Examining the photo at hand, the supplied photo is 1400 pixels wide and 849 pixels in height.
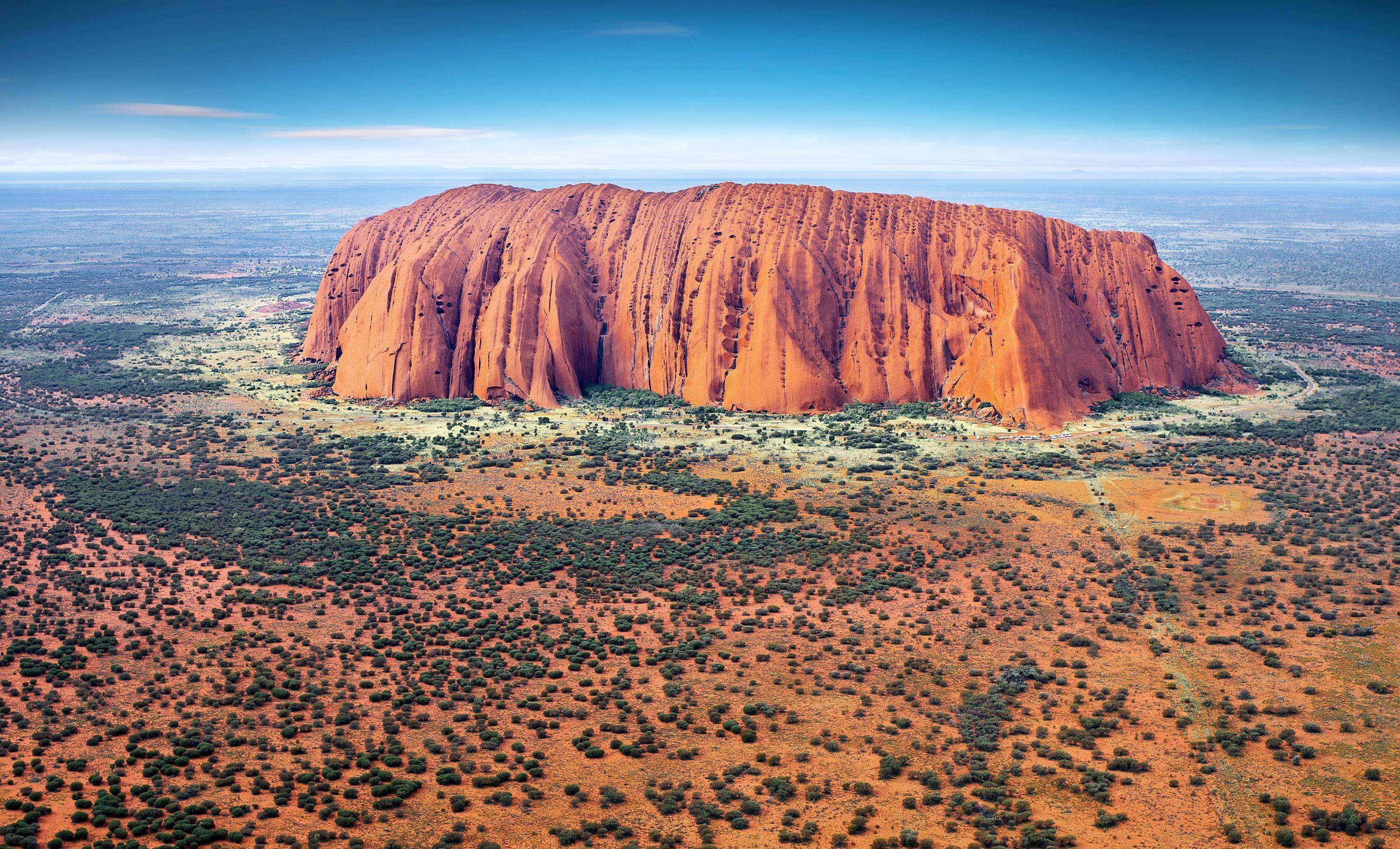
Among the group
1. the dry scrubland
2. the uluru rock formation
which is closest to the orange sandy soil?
the dry scrubland

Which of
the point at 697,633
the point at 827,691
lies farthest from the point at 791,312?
the point at 827,691

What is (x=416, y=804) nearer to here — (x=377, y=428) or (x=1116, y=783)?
(x=1116, y=783)

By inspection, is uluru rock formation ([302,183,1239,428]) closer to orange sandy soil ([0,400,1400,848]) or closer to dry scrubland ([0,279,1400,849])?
dry scrubland ([0,279,1400,849])

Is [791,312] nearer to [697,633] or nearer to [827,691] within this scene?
[697,633]

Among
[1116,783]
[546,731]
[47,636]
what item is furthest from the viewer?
[47,636]

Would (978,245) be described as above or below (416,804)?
above

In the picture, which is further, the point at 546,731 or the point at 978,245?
the point at 978,245

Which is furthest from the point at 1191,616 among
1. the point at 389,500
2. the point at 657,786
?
the point at 389,500
